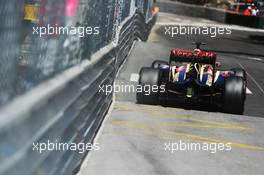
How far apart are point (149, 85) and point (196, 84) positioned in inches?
36.4

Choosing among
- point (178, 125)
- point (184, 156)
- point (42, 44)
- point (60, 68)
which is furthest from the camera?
point (178, 125)

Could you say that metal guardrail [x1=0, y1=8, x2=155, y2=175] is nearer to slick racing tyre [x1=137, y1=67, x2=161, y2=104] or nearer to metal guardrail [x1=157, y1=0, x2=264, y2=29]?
slick racing tyre [x1=137, y1=67, x2=161, y2=104]

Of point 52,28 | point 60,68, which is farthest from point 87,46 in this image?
point 52,28

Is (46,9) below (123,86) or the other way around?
the other way around

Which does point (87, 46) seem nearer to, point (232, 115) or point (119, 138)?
point (119, 138)

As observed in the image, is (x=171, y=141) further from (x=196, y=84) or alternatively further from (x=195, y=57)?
(x=195, y=57)

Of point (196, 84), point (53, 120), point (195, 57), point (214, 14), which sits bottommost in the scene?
point (214, 14)

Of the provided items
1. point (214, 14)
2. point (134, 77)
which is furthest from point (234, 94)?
point (214, 14)

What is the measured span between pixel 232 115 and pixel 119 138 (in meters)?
3.71

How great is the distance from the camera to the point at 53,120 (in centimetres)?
434

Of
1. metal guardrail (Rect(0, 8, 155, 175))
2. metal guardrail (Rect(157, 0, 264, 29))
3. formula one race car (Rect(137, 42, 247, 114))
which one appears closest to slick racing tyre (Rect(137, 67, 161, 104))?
formula one race car (Rect(137, 42, 247, 114))

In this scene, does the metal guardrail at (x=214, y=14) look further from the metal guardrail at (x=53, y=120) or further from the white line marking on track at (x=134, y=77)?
the metal guardrail at (x=53, y=120)

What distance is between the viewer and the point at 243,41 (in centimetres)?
3494

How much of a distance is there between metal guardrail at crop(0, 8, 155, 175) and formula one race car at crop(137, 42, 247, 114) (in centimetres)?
417
